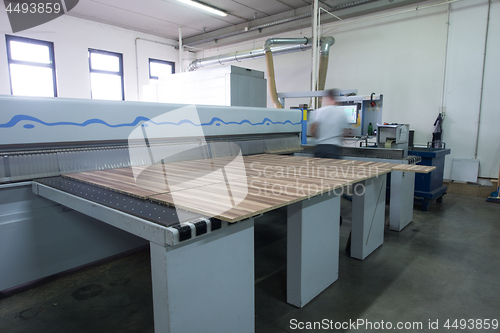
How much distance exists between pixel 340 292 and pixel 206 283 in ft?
3.78

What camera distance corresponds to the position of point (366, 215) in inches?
92.4

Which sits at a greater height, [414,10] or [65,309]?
[414,10]

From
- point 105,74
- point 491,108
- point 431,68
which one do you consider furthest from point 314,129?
point 105,74

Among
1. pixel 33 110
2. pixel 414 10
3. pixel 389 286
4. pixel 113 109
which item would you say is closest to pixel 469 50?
pixel 414 10

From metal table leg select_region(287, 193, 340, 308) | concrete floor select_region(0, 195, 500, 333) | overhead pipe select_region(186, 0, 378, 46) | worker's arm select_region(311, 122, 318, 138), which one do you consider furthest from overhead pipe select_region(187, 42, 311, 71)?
metal table leg select_region(287, 193, 340, 308)

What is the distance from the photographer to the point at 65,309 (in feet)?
5.81

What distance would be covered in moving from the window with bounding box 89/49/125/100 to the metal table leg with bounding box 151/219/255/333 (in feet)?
21.5

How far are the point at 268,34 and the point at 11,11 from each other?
15.8ft

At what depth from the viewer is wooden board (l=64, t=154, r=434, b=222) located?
1.17 metres

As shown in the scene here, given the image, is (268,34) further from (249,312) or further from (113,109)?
(249,312)

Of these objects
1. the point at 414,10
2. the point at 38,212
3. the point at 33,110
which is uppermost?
the point at 414,10

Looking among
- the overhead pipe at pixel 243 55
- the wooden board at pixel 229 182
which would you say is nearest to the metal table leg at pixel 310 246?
the wooden board at pixel 229 182

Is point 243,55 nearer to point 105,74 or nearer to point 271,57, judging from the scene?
point 271,57

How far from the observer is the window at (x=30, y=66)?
5609 millimetres
